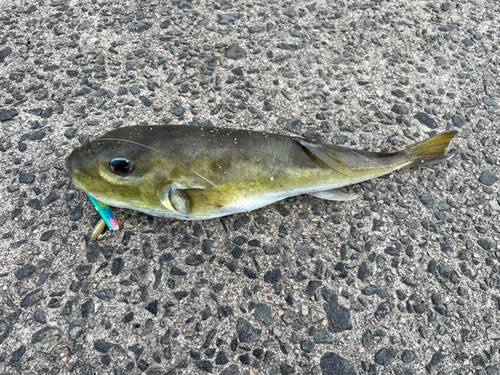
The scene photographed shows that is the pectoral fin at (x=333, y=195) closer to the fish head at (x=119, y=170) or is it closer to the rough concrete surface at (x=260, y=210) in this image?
the rough concrete surface at (x=260, y=210)

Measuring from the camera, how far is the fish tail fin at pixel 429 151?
3.01 metres

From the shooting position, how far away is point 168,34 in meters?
3.89

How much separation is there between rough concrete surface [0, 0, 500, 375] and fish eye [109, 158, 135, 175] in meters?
0.48

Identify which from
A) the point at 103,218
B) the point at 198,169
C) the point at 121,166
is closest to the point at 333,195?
the point at 198,169

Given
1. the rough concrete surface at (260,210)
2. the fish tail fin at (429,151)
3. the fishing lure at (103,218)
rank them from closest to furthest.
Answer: the rough concrete surface at (260,210) → the fishing lure at (103,218) → the fish tail fin at (429,151)

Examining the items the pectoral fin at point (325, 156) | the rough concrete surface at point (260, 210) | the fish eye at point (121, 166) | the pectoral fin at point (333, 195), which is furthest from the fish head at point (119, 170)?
the pectoral fin at point (333, 195)

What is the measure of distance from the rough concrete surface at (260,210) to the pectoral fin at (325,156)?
295 millimetres

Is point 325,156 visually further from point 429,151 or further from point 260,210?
point 429,151

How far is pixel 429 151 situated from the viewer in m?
3.06

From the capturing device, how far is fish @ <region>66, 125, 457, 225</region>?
2.38m

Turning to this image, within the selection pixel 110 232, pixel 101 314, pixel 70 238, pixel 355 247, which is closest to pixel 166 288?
pixel 101 314

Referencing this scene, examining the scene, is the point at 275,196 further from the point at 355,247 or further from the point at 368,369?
the point at 368,369

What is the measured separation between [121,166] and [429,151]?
233cm

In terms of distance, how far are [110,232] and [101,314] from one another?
1.84 ft
